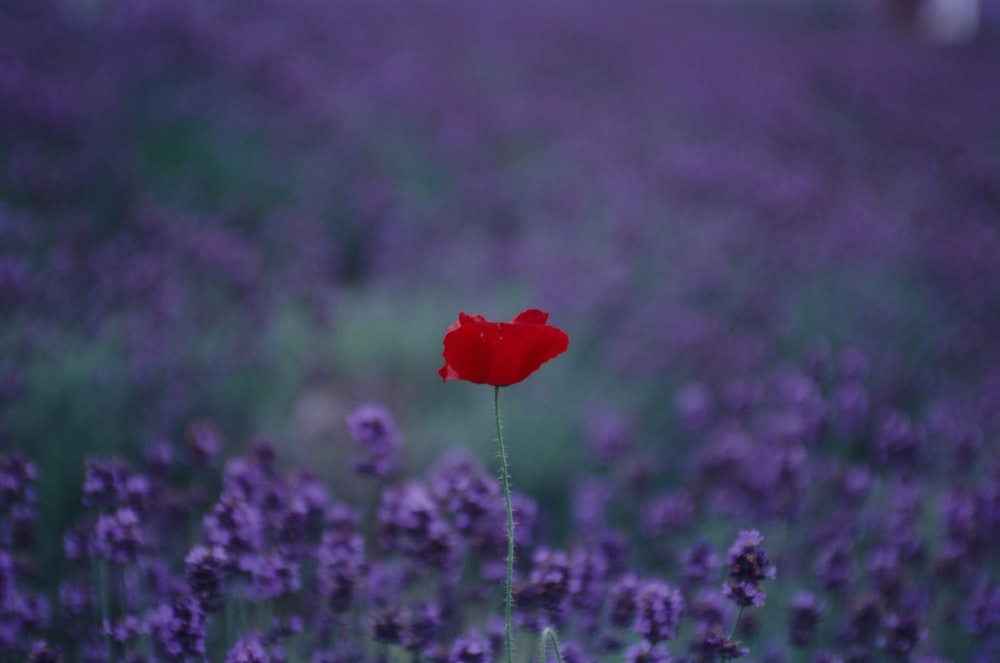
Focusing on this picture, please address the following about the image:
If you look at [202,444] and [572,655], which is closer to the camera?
[572,655]

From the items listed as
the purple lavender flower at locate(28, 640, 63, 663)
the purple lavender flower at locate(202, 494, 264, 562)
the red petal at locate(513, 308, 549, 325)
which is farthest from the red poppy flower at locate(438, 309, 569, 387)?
the purple lavender flower at locate(28, 640, 63, 663)

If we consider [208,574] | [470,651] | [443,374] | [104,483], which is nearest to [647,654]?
[470,651]

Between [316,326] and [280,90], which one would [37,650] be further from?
[280,90]

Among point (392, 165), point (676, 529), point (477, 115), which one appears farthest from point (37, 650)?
point (477, 115)

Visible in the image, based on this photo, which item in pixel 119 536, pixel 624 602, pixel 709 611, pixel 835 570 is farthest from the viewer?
pixel 835 570

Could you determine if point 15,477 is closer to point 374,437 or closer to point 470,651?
point 374,437

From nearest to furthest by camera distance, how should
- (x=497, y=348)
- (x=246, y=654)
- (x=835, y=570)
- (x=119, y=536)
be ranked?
(x=497, y=348) → (x=246, y=654) → (x=119, y=536) → (x=835, y=570)

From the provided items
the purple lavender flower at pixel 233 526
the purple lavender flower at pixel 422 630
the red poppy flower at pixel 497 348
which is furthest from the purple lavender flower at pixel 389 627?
the red poppy flower at pixel 497 348
